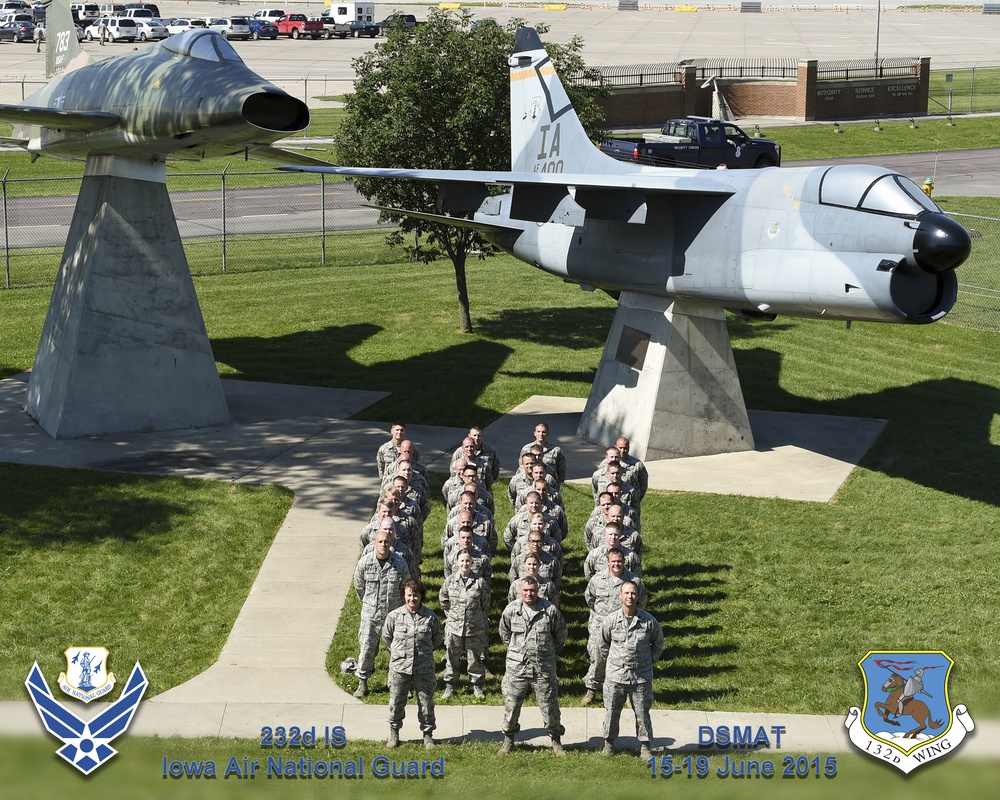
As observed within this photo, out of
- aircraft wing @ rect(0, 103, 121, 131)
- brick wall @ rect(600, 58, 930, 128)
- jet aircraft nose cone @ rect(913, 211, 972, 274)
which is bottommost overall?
jet aircraft nose cone @ rect(913, 211, 972, 274)

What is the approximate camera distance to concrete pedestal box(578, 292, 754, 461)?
17.9m

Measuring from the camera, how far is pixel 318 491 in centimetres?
1684

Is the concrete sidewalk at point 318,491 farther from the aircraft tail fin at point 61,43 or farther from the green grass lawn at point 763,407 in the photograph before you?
the aircraft tail fin at point 61,43

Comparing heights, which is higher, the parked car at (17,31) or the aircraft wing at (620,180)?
the parked car at (17,31)

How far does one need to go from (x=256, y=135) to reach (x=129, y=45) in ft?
182

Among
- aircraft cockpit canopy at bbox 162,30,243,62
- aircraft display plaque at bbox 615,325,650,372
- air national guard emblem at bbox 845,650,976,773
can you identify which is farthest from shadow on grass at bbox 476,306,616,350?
air national guard emblem at bbox 845,650,976,773

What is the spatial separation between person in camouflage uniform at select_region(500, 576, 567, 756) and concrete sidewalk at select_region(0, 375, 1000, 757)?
0.96 ft

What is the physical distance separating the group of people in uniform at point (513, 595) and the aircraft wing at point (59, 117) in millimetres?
6718

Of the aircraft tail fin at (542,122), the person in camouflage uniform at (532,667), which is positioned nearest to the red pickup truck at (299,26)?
the aircraft tail fin at (542,122)

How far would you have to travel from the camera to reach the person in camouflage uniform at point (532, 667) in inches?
410

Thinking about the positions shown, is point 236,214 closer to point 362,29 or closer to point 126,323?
point 126,323

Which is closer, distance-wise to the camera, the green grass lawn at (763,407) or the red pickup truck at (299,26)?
the green grass lawn at (763,407)

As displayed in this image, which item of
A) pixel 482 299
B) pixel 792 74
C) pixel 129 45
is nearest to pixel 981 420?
pixel 482 299

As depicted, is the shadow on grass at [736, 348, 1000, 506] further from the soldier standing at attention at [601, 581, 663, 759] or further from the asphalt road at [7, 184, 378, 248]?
the asphalt road at [7, 184, 378, 248]
